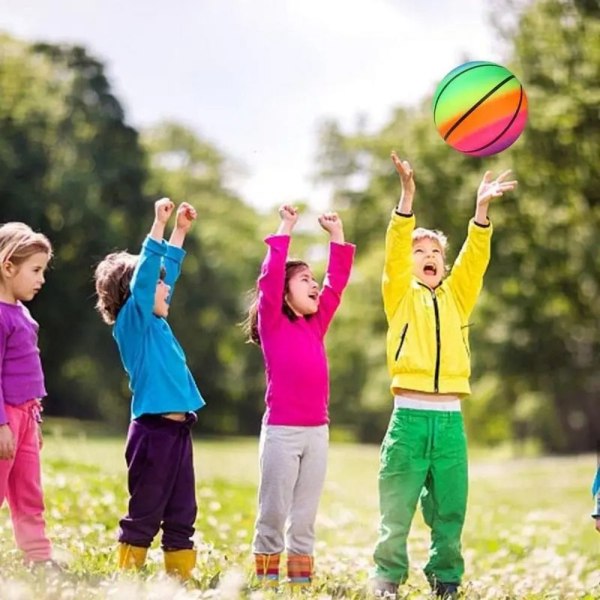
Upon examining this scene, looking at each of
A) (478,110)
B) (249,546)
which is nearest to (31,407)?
(249,546)

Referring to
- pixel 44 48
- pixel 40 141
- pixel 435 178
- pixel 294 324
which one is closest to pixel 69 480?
pixel 294 324

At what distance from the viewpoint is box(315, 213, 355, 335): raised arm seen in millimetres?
7109

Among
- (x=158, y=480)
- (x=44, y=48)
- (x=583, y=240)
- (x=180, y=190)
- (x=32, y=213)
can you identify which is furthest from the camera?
(x=180, y=190)

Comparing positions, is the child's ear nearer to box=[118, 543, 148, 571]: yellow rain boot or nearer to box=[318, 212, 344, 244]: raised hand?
box=[118, 543, 148, 571]: yellow rain boot

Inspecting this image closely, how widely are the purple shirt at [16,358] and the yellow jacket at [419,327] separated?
202cm

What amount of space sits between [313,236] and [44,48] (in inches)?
575

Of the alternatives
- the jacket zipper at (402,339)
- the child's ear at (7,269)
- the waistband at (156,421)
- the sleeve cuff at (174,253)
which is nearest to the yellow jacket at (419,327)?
the jacket zipper at (402,339)

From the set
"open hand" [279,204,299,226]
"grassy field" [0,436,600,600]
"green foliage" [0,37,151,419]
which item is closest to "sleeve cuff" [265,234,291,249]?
"open hand" [279,204,299,226]

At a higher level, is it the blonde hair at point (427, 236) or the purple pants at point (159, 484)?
the blonde hair at point (427, 236)

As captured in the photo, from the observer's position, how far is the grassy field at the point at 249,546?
548 centimetres

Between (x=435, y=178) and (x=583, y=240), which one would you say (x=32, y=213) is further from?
(x=583, y=240)

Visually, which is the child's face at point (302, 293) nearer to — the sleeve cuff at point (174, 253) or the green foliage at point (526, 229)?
the sleeve cuff at point (174, 253)

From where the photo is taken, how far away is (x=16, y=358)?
6.23 m

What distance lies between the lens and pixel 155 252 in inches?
245
